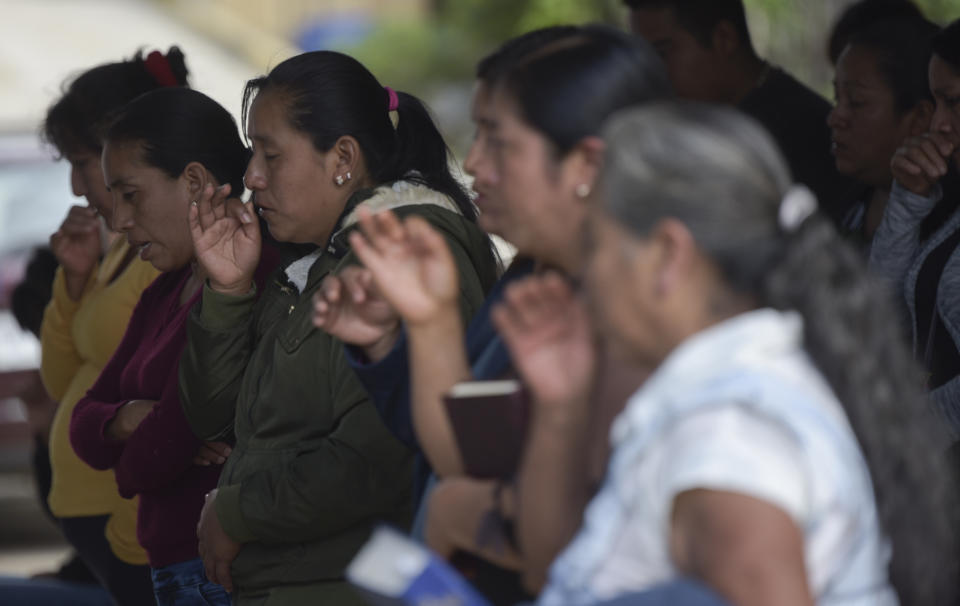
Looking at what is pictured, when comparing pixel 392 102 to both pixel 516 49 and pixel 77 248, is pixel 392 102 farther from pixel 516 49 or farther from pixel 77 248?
pixel 77 248

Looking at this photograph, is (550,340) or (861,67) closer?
(550,340)

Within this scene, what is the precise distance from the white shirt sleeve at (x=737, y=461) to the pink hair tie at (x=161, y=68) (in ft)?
8.55

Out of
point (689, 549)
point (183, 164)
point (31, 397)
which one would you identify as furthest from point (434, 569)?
point (31, 397)

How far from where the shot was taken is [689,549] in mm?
1384

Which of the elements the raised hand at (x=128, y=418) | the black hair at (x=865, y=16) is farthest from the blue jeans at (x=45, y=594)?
the black hair at (x=865, y=16)

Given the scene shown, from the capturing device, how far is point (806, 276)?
152 centimetres

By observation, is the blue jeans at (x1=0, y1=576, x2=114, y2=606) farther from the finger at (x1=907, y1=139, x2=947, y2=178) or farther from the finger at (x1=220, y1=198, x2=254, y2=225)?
the finger at (x1=907, y1=139, x2=947, y2=178)

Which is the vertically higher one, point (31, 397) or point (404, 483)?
point (404, 483)

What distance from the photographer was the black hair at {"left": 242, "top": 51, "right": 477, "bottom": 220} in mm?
2789

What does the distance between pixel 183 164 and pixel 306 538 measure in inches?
40.0

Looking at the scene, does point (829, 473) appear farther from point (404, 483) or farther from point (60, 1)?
point (60, 1)

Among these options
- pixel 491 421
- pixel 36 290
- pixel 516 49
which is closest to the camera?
pixel 491 421

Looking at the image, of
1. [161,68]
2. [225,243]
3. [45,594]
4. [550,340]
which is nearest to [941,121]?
[225,243]

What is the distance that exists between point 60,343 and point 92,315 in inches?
10.0
